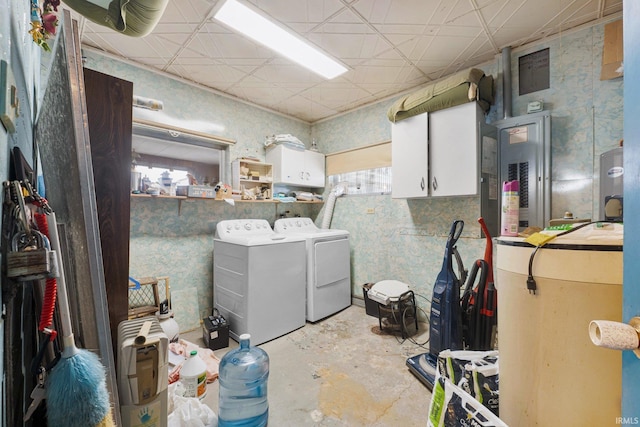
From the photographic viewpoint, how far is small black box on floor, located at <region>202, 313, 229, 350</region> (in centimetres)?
247

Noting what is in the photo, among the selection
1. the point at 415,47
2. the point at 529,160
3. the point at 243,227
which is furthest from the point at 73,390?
the point at 529,160

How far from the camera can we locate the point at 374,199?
3545 mm

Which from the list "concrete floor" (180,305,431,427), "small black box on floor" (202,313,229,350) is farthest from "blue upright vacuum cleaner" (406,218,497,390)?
"small black box on floor" (202,313,229,350)

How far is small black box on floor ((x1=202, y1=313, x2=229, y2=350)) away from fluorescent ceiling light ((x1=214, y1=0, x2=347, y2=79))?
8.52 ft

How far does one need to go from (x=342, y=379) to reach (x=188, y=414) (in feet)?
3.60

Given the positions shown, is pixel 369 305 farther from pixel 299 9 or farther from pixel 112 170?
pixel 299 9

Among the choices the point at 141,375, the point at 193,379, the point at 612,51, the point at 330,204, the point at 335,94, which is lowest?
the point at 193,379

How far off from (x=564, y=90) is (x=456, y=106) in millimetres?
821

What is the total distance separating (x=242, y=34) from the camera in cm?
216

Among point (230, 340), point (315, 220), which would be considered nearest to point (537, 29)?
point (315, 220)

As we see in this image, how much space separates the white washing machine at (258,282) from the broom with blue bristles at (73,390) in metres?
1.87

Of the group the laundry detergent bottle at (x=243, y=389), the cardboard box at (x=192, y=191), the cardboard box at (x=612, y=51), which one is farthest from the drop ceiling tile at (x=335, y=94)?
the laundry detergent bottle at (x=243, y=389)

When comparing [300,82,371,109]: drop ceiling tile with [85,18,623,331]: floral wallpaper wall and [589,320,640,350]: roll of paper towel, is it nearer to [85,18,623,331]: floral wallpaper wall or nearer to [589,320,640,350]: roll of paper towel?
[85,18,623,331]: floral wallpaper wall

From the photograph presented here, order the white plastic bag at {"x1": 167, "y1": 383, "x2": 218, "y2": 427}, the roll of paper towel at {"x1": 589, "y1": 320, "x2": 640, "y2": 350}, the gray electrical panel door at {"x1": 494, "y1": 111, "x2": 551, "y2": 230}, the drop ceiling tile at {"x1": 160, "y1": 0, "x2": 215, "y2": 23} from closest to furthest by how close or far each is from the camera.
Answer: the roll of paper towel at {"x1": 589, "y1": 320, "x2": 640, "y2": 350} < the white plastic bag at {"x1": 167, "y1": 383, "x2": 218, "y2": 427} < the drop ceiling tile at {"x1": 160, "y1": 0, "x2": 215, "y2": 23} < the gray electrical panel door at {"x1": 494, "y1": 111, "x2": 551, "y2": 230}
